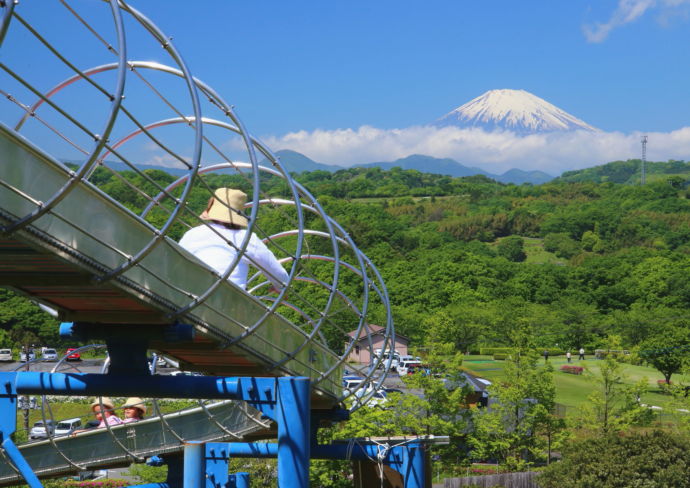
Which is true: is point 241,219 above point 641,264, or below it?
above

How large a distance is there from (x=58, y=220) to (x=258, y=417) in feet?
34.0

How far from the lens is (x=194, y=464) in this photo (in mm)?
17641

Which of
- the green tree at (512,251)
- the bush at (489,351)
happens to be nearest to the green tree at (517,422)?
the bush at (489,351)

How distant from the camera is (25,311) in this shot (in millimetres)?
86312

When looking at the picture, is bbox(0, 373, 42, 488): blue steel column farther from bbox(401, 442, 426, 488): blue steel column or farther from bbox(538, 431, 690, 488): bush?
bbox(538, 431, 690, 488): bush

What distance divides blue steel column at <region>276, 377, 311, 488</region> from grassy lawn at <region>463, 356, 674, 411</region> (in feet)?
136

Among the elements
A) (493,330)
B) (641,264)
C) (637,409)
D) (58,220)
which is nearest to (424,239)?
(641,264)

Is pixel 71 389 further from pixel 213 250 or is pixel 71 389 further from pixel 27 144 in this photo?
pixel 27 144

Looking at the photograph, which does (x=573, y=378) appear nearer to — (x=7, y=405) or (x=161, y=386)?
(x=7, y=405)

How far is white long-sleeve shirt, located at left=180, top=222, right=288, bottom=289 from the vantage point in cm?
1232

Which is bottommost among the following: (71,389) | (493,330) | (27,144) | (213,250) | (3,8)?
(493,330)

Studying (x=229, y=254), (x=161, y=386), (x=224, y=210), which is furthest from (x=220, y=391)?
(x=224, y=210)

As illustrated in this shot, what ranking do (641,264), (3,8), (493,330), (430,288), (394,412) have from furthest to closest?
(641,264)
(430,288)
(493,330)
(394,412)
(3,8)

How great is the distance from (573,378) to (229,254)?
196ft
